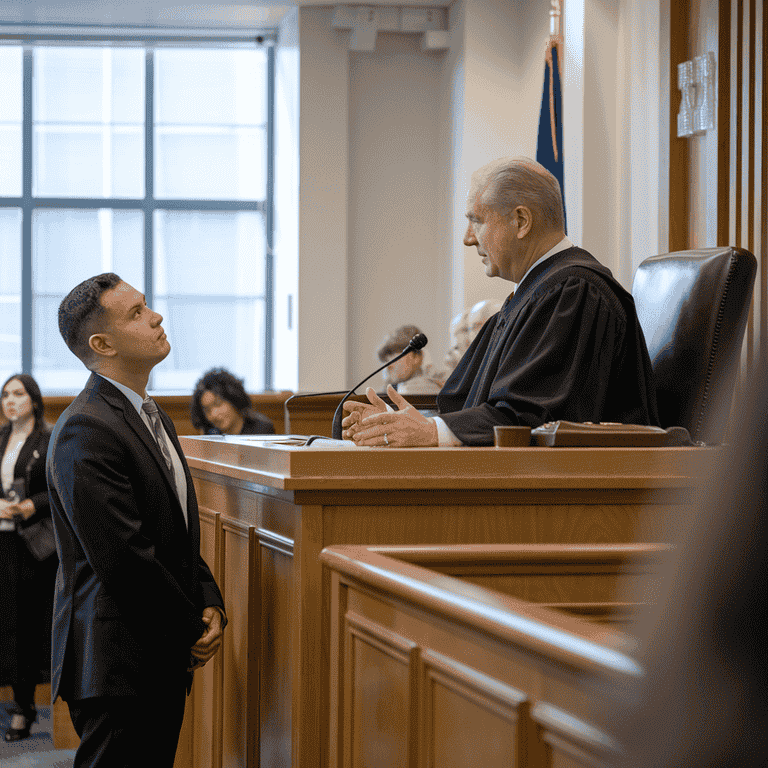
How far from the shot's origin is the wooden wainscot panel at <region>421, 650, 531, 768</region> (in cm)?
105

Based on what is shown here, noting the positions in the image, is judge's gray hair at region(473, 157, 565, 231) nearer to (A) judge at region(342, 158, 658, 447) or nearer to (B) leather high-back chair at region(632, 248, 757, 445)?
(A) judge at region(342, 158, 658, 447)

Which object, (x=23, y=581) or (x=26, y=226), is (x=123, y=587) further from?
(x=26, y=226)

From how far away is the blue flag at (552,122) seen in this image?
5.89 meters

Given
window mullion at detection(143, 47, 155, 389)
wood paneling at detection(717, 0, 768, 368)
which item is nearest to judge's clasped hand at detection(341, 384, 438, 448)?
wood paneling at detection(717, 0, 768, 368)

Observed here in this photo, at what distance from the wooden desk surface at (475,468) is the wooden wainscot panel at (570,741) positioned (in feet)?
2.81

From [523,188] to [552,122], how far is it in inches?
125

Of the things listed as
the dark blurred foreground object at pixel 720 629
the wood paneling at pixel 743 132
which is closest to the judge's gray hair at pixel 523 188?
the wood paneling at pixel 743 132

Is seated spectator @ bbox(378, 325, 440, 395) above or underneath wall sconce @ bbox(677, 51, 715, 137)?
underneath

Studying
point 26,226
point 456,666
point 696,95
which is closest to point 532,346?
point 456,666

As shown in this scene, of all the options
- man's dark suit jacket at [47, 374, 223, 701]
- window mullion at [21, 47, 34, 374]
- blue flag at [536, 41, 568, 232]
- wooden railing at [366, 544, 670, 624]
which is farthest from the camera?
window mullion at [21, 47, 34, 374]

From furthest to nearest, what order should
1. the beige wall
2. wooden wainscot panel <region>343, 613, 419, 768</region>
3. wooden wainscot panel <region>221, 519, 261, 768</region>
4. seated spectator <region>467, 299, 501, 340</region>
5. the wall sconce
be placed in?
the beige wall < seated spectator <region>467, 299, 501, 340</region> < the wall sconce < wooden wainscot panel <region>221, 519, 261, 768</region> < wooden wainscot panel <region>343, 613, 419, 768</region>

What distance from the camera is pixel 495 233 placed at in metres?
2.98

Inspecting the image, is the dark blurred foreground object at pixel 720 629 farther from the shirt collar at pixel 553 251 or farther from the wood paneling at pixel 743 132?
the wood paneling at pixel 743 132

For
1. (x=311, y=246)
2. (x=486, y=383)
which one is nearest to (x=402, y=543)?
(x=486, y=383)
